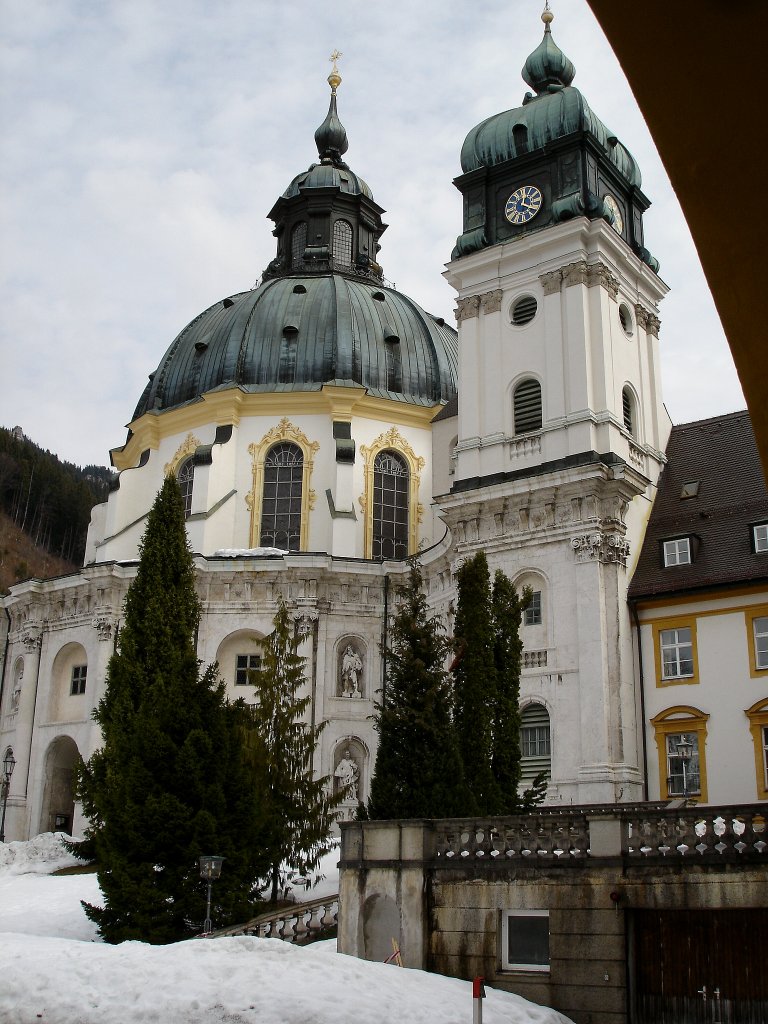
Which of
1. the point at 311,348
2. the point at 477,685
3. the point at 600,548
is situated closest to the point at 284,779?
the point at 477,685

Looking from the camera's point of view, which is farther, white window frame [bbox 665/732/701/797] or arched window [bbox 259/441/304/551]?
arched window [bbox 259/441/304/551]

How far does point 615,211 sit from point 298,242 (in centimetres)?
2463

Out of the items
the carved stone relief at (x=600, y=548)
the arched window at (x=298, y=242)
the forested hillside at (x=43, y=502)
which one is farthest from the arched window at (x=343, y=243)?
the forested hillside at (x=43, y=502)

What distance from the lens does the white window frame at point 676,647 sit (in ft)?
109

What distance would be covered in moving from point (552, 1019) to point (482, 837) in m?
3.32

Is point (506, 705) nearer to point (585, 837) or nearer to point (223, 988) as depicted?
point (585, 837)

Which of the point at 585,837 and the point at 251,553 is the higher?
the point at 251,553

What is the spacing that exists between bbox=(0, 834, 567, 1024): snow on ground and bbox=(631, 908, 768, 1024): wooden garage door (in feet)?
4.55

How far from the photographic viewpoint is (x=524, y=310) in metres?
39.7

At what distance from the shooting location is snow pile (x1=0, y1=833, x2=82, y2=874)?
3603 centimetres

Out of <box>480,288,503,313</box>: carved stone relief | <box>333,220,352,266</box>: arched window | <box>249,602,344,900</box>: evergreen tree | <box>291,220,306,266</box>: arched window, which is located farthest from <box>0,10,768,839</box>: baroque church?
<box>249,602,344,900</box>: evergreen tree

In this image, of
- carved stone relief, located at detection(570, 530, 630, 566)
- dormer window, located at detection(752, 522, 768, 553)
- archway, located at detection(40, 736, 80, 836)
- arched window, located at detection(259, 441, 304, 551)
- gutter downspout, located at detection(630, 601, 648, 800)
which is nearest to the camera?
gutter downspout, located at detection(630, 601, 648, 800)

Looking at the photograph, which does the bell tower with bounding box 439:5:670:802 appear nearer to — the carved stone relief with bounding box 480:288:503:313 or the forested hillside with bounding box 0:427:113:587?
the carved stone relief with bounding box 480:288:503:313

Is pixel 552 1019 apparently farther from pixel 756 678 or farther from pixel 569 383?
pixel 569 383
